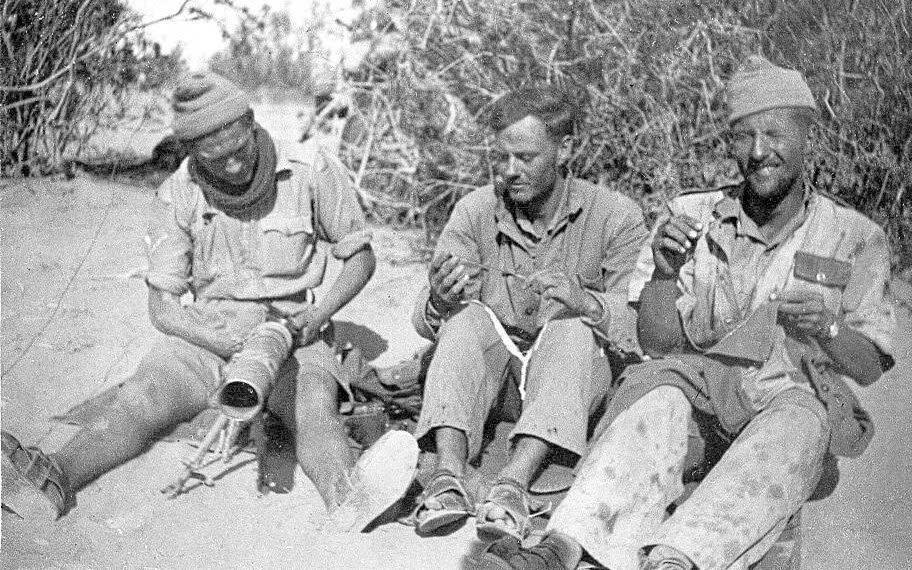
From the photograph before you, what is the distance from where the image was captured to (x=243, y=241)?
3.86 meters

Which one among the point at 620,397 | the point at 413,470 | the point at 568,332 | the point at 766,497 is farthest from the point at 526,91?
the point at 766,497

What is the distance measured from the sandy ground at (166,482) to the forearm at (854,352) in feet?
1.89

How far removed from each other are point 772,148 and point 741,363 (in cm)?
72

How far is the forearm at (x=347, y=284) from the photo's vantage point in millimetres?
3742

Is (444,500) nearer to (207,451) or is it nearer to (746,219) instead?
(207,451)

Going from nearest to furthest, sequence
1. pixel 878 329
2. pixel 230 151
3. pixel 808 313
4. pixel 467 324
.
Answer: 1. pixel 808 313
2. pixel 878 329
3. pixel 467 324
4. pixel 230 151

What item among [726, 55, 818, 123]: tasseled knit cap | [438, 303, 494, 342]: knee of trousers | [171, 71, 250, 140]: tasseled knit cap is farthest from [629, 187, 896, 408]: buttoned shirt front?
[171, 71, 250, 140]: tasseled knit cap

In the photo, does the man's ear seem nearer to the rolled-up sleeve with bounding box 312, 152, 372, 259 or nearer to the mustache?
the mustache

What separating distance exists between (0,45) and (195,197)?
320cm

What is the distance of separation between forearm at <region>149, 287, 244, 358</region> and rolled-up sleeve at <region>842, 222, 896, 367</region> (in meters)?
2.20

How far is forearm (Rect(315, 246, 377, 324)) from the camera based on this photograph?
3742 mm

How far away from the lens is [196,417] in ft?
12.6

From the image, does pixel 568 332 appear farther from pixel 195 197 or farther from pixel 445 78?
pixel 445 78

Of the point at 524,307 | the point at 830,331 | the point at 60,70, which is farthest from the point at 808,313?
the point at 60,70
